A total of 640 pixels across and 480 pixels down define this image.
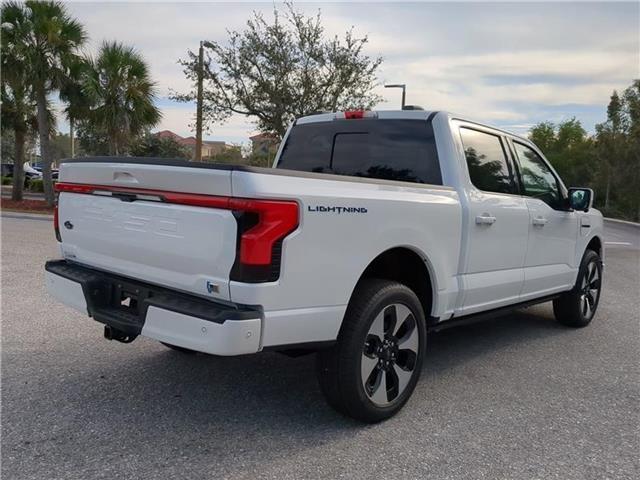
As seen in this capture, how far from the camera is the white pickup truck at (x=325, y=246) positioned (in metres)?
2.82

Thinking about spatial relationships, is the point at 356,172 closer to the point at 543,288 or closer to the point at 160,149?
the point at 543,288

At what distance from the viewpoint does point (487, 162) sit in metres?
4.64

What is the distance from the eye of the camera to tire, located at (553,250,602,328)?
6051 mm

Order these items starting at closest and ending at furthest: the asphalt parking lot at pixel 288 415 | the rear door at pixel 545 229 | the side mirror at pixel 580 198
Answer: the asphalt parking lot at pixel 288 415 < the rear door at pixel 545 229 < the side mirror at pixel 580 198

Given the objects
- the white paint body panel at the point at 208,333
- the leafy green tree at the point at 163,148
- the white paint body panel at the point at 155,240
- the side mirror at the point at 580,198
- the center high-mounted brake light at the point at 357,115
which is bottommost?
the white paint body panel at the point at 208,333

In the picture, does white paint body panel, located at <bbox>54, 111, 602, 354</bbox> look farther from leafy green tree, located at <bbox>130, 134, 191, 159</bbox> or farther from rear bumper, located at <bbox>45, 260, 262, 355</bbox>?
leafy green tree, located at <bbox>130, 134, 191, 159</bbox>

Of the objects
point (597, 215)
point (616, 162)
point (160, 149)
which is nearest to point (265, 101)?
point (597, 215)

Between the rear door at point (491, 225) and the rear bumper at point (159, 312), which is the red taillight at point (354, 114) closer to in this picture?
the rear door at point (491, 225)

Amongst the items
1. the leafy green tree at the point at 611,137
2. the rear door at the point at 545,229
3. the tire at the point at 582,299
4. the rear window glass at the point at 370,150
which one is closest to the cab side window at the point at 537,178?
the rear door at the point at 545,229

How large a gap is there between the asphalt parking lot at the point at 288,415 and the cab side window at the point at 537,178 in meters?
1.40

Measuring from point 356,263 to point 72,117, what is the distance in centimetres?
1885

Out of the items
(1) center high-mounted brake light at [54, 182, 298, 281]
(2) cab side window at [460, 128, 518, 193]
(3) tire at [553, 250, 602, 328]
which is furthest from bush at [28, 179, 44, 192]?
(1) center high-mounted brake light at [54, 182, 298, 281]

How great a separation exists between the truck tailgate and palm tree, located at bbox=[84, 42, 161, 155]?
54.3 ft

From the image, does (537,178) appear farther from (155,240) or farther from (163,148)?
(163,148)
